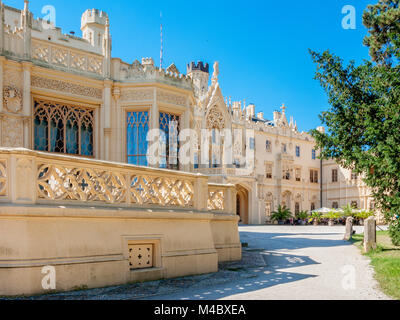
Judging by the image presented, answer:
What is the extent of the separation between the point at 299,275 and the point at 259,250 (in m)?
5.16

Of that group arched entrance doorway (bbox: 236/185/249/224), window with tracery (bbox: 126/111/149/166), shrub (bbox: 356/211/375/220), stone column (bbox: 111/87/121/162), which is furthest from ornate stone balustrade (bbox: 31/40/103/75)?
shrub (bbox: 356/211/375/220)

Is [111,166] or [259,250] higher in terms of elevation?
[111,166]

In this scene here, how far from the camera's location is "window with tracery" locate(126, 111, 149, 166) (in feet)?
40.1

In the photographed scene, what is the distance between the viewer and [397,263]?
9680mm

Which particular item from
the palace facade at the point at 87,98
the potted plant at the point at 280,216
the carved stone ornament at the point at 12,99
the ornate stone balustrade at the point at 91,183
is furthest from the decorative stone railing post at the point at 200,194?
the potted plant at the point at 280,216

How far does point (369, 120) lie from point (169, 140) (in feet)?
20.9

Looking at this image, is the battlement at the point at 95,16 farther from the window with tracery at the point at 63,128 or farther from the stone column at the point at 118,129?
the window with tracery at the point at 63,128

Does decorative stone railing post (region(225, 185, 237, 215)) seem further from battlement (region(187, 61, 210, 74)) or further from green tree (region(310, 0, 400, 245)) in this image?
battlement (region(187, 61, 210, 74))

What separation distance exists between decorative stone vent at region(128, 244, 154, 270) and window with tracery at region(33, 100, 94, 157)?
16.6 feet

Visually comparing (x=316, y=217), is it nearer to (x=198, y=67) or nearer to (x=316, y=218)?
(x=316, y=218)

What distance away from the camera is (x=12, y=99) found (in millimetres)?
Result: 10477

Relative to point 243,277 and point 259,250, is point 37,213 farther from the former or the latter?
point 259,250

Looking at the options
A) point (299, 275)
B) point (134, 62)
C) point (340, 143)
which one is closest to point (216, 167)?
point (340, 143)
